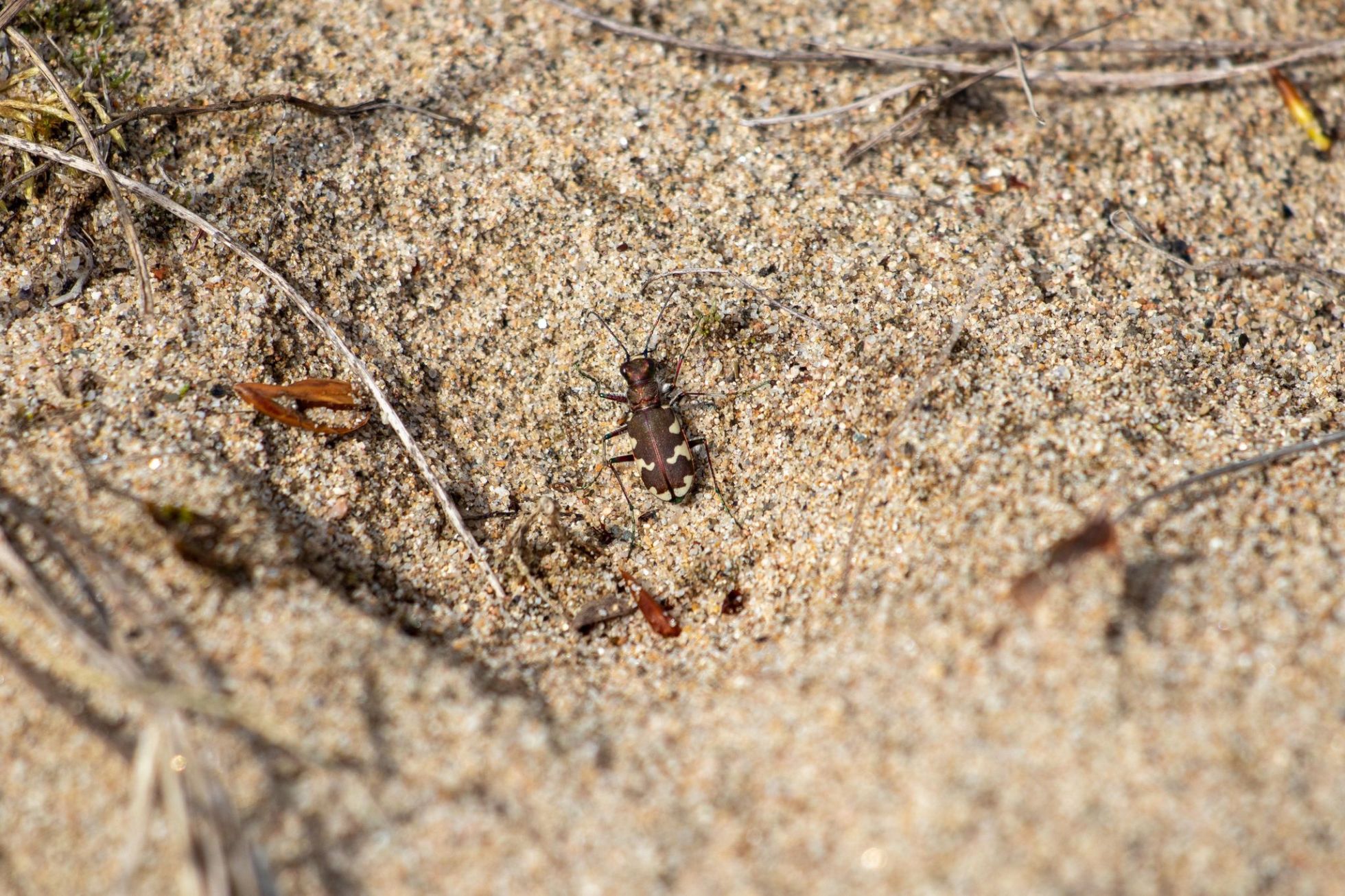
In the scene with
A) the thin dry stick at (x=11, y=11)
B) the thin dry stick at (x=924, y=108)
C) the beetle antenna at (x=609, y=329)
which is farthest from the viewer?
the thin dry stick at (x=924, y=108)

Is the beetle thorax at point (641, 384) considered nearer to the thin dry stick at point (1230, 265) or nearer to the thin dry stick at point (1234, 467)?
the thin dry stick at point (1234, 467)

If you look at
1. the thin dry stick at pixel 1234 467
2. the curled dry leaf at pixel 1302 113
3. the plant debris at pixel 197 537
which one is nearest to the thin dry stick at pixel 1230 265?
the curled dry leaf at pixel 1302 113

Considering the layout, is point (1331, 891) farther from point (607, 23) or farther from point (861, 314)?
point (607, 23)

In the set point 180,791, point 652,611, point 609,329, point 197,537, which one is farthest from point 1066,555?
point 197,537

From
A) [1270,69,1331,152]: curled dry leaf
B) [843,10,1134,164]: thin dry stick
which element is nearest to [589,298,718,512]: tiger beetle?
[843,10,1134,164]: thin dry stick

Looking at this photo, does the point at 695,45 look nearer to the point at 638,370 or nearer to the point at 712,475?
the point at 638,370

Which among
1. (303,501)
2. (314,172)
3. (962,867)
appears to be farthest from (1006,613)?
(314,172)

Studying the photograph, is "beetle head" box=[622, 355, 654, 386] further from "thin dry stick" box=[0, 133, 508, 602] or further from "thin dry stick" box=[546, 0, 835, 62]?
→ "thin dry stick" box=[546, 0, 835, 62]
